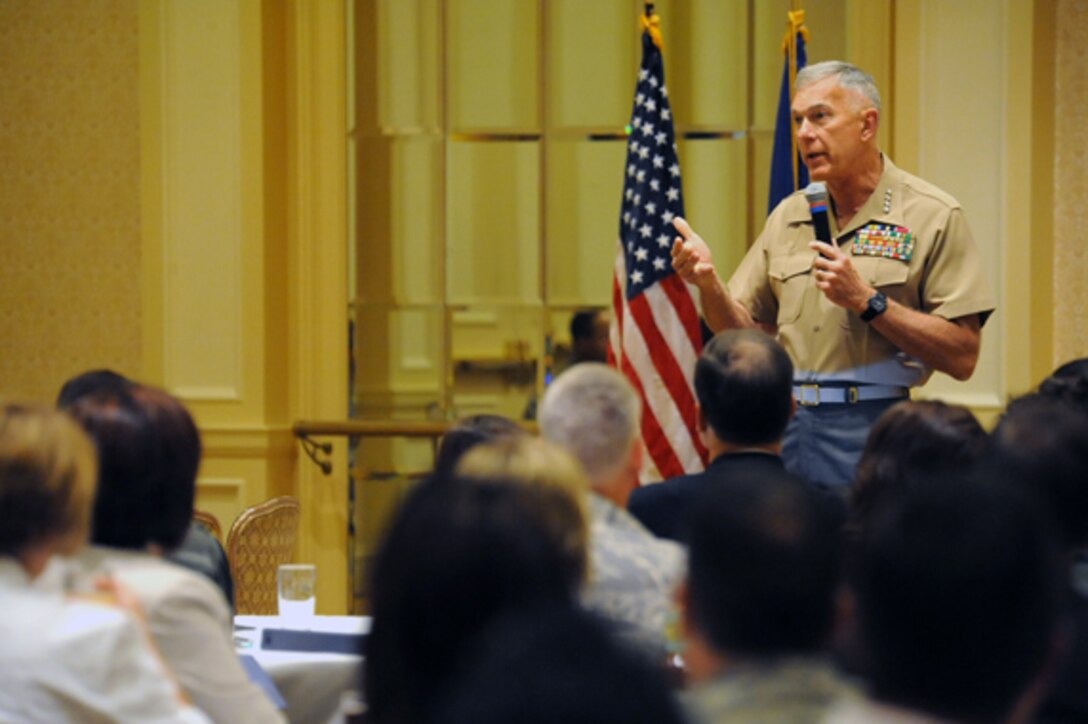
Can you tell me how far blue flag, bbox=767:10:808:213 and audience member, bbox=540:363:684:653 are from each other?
2417mm

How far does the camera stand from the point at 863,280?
3.42 m

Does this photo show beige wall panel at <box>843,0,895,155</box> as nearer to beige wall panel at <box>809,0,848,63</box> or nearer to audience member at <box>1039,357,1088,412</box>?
beige wall panel at <box>809,0,848,63</box>

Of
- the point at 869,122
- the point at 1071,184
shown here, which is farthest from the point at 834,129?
the point at 1071,184

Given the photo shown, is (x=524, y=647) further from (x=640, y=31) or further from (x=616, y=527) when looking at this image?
(x=640, y=31)

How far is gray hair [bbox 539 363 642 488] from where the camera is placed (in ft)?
7.35

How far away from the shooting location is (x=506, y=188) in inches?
218

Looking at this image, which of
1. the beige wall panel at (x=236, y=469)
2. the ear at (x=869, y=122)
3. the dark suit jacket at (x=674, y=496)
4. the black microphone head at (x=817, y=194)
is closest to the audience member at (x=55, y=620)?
the dark suit jacket at (x=674, y=496)

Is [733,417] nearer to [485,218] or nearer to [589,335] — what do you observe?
[589,335]

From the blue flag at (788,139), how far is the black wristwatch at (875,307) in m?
1.32

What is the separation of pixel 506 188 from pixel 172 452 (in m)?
3.57

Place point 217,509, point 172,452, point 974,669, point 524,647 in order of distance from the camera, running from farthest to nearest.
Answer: point 217,509
point 172,452
point 974,669
point 524,647

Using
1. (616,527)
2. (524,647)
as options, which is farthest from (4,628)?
(524,647)

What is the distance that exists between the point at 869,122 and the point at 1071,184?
1.67 m

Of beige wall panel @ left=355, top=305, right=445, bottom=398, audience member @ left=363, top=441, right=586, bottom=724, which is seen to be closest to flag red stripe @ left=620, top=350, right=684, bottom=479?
beige wall panel @ left=355, top=305, right=445, bottom=398
